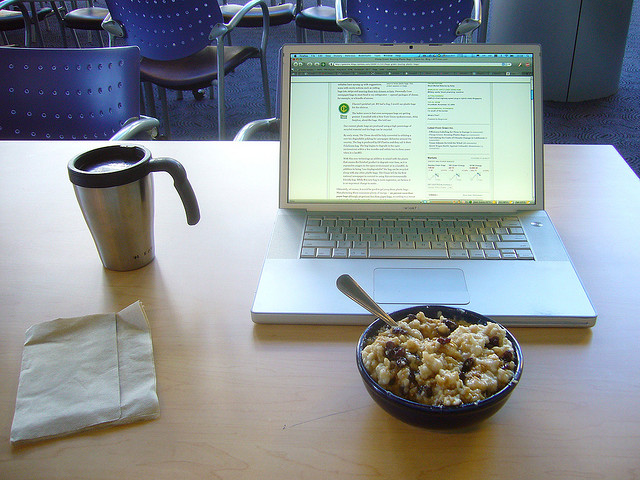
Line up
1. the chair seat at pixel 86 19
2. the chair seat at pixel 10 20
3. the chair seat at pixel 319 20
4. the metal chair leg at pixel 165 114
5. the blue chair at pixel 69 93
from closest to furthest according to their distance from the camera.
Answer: the blue chair at pixel 69 93, the metal chair leg at pixel 165 114, the chair seat at pixel 319 20, the chair seat at pixel 86 19, the chair seat at pixel 10 20

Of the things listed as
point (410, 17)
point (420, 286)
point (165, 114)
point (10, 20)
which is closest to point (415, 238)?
point (420, 286)

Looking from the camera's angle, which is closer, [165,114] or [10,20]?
[165,114]

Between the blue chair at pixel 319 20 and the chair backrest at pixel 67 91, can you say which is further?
the blue chair at pixel 319 20

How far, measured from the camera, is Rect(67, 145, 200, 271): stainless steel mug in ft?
2.41

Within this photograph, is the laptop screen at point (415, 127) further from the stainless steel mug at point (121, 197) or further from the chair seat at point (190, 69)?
the chair seat at point (190, 69)

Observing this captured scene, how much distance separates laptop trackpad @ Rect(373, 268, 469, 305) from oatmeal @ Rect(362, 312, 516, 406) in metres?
0.13

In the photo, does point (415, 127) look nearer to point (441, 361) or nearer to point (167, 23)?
point (441, 361)

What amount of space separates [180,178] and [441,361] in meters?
0.44

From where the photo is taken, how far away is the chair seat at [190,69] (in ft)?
7.61

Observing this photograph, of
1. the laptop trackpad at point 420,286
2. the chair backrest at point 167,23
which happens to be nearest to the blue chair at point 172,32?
the chair backrest at point 167,23

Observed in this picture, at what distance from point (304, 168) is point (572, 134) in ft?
8.11

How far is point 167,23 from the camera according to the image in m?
2.28

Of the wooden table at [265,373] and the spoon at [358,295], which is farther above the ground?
the spoon at [358,295]

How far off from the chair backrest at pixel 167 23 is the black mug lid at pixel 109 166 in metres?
1.66
